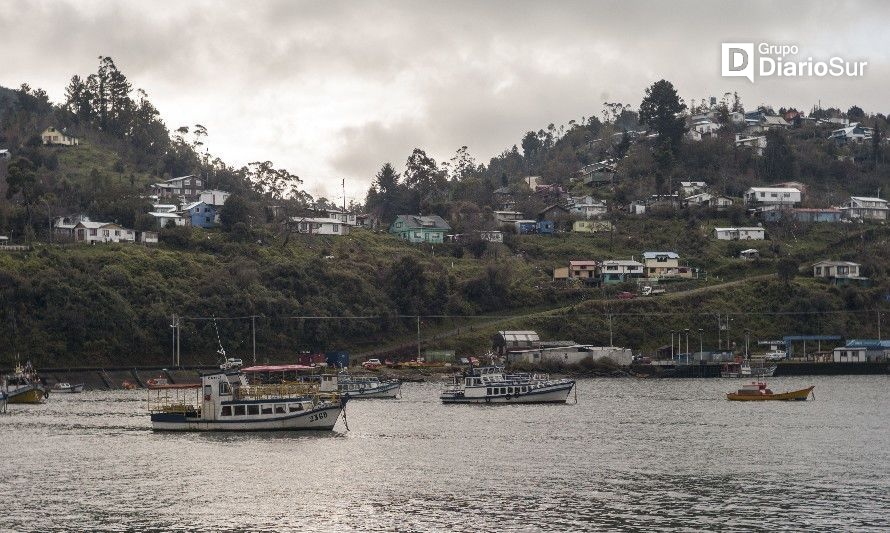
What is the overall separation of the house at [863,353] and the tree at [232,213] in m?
81.4

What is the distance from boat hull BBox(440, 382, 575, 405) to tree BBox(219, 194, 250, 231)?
75.6 metres

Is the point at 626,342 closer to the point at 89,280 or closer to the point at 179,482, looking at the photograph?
the point at 89,280

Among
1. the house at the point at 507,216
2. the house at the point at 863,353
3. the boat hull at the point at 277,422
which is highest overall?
the house at the point at 507,216

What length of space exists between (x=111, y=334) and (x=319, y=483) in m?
75.2

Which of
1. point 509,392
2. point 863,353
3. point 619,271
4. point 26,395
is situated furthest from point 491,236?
point 26,395

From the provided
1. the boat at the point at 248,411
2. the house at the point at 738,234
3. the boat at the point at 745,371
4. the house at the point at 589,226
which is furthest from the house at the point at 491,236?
the boat at the point at 248,411

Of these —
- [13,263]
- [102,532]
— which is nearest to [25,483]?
[102,532]

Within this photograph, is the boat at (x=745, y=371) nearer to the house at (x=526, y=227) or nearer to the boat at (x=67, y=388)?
the house at (x=526, y=227)

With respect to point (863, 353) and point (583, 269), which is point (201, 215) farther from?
point (863, 353)

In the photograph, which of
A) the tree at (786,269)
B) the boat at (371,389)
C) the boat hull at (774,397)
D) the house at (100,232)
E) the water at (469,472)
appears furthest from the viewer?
the house at (100,232)

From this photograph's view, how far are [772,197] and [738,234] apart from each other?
17.7 m

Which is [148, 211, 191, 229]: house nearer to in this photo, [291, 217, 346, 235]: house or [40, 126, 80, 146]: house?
[291, 217, 346, 235]: house

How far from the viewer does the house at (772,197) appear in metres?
184

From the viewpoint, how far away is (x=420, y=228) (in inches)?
6845
